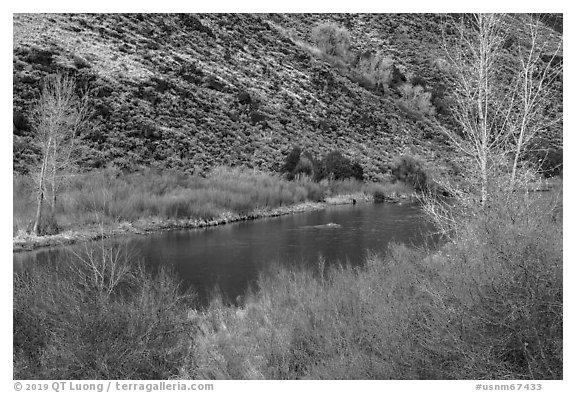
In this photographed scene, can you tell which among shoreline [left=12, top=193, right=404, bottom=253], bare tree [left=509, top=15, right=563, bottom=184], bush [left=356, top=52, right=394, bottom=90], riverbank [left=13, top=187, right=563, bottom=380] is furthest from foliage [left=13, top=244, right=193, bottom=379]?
bush [left=356, top=52, right=394, bottom=90]

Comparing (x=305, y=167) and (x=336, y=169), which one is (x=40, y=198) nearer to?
(x=305, y=167)

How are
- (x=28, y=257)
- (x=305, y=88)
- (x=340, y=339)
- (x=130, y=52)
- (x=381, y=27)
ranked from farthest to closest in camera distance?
(x=381, y=27)
(x=305, y=88)
(x=130, y=52)
(x=28, y=257)
(x=340, y=339)

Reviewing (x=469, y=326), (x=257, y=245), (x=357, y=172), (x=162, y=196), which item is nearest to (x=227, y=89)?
(x=357, y=172)

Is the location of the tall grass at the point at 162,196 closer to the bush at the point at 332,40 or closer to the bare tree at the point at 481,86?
the bare tree at the point at 481,86

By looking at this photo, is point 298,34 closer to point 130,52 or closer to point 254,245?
point 130,52

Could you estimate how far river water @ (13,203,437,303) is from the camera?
47.3 ft

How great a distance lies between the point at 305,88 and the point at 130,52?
52.6 feet

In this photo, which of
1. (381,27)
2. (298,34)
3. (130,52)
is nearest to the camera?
(130,52)

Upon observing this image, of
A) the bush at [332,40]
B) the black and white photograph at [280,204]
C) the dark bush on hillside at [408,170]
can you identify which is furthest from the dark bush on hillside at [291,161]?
the bush at [332,40]

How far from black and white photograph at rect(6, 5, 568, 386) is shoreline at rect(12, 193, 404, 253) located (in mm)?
104

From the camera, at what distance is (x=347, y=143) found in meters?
44.2

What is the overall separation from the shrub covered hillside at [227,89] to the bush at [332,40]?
0.15 metres

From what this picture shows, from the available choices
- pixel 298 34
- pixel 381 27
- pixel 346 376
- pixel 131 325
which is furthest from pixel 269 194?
pixel 381 27

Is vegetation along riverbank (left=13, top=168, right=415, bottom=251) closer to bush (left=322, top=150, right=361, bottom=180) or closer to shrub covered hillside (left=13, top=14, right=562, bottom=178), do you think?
bush (left=322, top=150, right=361, bottom=180)
